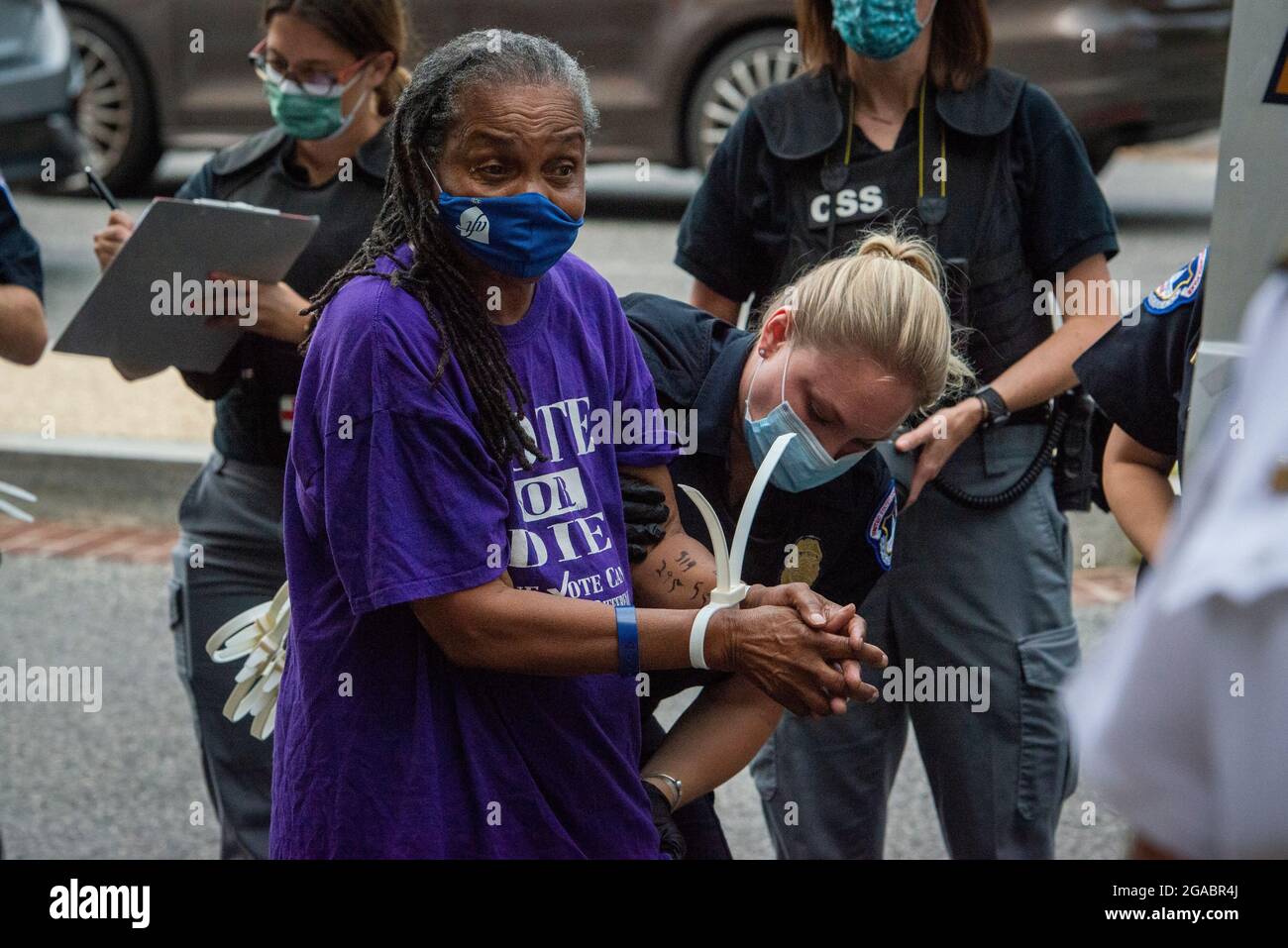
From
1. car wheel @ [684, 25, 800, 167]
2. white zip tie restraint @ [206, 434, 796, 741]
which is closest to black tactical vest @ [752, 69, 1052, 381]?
white zip tie restraint @ [206, 434, 796, 741]

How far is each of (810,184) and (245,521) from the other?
1204mm

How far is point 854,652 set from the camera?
2029 millimetres

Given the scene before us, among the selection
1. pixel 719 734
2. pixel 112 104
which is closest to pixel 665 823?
pixel 719 734

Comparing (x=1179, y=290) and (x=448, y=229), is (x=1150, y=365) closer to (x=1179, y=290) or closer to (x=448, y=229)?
(x=1179, y=290)

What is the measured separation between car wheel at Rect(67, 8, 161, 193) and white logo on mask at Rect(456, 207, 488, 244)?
884cm

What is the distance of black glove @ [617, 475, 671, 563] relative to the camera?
222 centimetres

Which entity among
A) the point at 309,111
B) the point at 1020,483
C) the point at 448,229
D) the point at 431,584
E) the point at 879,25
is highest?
the point at 879,25

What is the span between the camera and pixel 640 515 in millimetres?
2229

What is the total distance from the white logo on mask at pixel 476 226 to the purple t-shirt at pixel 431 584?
9 centimetres

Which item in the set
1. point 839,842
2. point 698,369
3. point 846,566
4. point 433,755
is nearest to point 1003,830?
point 839,842

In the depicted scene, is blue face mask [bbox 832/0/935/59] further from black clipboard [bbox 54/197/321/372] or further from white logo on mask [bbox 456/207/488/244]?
white logo on mask [bbox 456/207/488/244]

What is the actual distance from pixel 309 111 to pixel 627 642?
5.44ft
